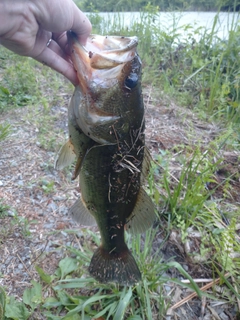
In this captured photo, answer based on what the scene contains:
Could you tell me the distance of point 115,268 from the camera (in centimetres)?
196

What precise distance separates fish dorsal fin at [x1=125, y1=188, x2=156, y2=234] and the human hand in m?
0.79

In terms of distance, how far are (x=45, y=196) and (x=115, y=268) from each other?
1177 millimetres

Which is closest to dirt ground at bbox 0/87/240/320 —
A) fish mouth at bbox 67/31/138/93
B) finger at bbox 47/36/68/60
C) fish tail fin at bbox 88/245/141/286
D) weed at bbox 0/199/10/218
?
weed at bbox 0/199/10/218

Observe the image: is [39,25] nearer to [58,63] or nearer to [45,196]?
[58,63]

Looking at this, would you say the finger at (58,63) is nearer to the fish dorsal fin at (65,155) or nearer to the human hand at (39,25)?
the human hand at (39,25)

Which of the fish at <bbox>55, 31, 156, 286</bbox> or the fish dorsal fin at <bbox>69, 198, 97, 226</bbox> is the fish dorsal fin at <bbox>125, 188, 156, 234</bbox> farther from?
the fish dorsal fin at <bbox>69, 198, 97, 226</bbox>

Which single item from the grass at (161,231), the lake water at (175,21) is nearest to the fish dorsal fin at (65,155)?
the grass at (161,231)

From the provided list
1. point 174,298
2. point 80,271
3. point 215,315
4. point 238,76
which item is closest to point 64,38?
point 80,271

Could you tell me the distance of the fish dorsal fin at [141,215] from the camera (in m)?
1.95

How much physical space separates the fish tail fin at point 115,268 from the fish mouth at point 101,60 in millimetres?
1014

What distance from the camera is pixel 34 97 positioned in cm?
415

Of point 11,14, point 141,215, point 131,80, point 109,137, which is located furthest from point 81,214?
point 11,14

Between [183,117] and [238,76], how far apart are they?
119 centimetres

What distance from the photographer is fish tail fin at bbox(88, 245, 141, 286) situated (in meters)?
1.95
